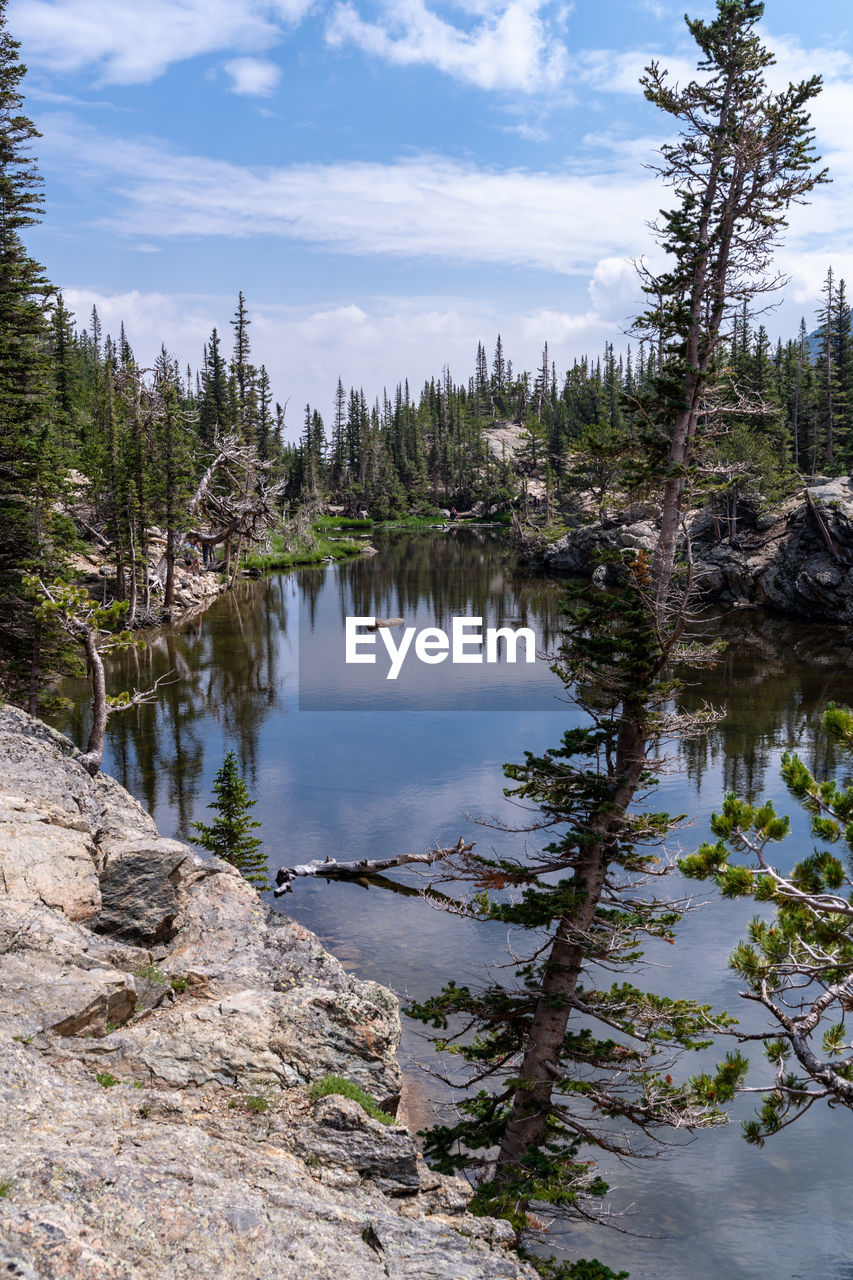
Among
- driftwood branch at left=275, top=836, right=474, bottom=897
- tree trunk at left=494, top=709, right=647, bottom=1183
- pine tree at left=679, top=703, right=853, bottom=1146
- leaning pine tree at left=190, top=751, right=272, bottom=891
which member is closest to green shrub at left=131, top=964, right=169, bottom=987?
tree trunk at left=494, top=709, right=647, bottom=1183

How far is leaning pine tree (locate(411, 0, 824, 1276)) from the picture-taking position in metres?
13.2

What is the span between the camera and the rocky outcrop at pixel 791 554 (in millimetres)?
62531

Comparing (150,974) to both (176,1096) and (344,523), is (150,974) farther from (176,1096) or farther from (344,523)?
(344,523)

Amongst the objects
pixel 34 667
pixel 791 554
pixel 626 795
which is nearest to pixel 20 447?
pixel 34 667

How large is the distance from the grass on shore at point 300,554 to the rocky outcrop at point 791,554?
110 feet

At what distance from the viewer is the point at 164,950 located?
16141 mm

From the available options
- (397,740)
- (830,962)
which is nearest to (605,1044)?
(830,962)

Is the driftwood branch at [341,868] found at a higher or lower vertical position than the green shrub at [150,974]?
lower

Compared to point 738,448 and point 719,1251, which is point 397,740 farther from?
point 738,448

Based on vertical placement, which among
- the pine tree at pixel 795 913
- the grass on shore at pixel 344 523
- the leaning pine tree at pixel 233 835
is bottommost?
the leaning pine tree at pixel 233 835

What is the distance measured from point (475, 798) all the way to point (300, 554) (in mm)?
68724

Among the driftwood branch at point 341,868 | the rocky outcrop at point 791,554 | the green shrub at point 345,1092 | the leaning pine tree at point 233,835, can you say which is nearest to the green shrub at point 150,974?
the green shrub at point 345,1092

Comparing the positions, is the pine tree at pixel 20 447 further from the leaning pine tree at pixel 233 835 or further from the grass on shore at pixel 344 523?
the grass on shore at pixel 344 523

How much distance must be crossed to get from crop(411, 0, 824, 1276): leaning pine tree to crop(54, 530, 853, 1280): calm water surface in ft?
5.48
